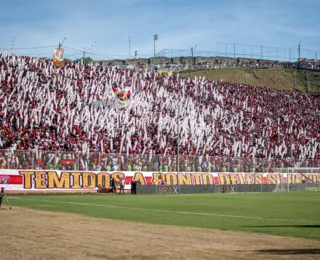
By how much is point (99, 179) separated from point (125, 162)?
3.54 metres

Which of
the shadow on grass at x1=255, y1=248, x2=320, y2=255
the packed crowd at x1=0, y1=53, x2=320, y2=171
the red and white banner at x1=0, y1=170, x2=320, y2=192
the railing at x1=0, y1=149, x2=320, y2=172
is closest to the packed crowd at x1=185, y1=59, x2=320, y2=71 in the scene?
the packed crowd at x1=0, y1=53, x2=320, y2=171

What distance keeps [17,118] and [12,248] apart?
41.5m

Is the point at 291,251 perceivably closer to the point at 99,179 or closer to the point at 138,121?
the point at 99,179

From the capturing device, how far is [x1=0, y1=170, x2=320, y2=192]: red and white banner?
46494 mm

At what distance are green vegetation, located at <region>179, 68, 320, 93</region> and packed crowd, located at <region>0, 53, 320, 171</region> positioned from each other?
2009 centimetres

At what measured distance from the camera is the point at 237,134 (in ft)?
257

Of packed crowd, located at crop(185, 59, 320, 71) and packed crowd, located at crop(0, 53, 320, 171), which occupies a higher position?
packed crowd, located at crop(185, 59, 320, 71)

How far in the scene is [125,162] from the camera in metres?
54.5

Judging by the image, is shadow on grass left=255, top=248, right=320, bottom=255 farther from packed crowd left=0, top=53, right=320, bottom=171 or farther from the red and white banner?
packed crowd left=0, top=53, right=320, bottom=171

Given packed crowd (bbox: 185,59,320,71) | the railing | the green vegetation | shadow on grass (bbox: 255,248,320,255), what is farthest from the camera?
packed crowd (bbox: 185,59,320,71)

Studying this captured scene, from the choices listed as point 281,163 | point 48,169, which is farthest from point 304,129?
point 48,169

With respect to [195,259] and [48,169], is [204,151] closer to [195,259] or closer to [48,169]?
[48,169]

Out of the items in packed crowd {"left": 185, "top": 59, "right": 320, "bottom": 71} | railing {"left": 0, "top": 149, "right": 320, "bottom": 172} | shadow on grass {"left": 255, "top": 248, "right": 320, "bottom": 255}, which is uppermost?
packed crowd {"left": 185, "top": 59, "right": 320, "bottom": 71}

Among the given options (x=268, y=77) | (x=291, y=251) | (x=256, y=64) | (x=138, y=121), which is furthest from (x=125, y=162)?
(x=256, y=64)
